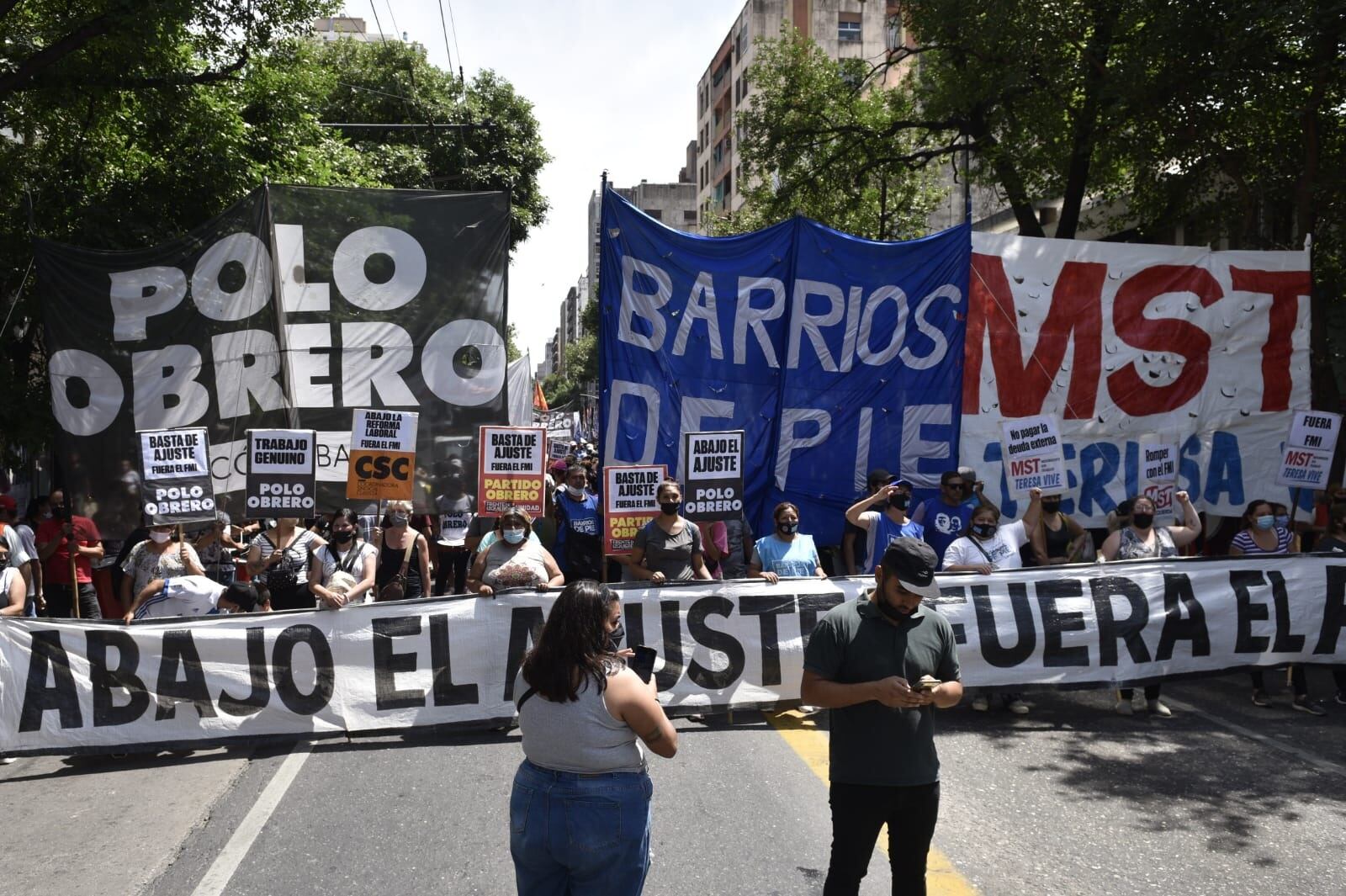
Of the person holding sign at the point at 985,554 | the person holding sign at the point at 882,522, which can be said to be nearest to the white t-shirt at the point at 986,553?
the person holding sign at the point at 985,554

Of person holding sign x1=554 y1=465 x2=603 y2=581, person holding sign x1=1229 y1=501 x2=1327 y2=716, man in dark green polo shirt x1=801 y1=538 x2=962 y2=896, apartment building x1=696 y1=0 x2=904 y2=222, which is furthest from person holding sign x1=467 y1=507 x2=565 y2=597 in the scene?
apartment building x1=696 y1=0 x2=904 y2=222

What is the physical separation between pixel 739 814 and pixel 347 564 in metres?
4.21

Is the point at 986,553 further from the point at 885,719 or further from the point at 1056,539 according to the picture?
the point at 885,719

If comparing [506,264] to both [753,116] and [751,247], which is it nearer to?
[751,247]

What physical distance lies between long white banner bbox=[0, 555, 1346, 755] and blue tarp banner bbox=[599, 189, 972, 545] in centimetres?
258

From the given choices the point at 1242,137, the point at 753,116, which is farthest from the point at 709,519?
the point at 753,116

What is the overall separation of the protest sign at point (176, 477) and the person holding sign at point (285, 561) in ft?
1.62

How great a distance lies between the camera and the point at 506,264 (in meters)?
10.6

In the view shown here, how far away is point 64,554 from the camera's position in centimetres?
1094

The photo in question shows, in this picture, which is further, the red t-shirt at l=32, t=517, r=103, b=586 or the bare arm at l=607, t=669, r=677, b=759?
the red t-shirt at l=32, t=517, r=103, b=586

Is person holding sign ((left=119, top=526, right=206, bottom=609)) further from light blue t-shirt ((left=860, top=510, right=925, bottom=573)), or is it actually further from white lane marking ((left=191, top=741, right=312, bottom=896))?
light blue t-shirt ((left=860, top=510, right=925, bottom=573))

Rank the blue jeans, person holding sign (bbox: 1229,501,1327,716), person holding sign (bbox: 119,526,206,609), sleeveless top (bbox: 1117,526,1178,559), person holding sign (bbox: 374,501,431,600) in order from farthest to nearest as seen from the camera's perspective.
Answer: person holding sign (bbox: 374,501,431,600)
sleeveless top (bbox: 1117,526,1178,559)
person holding sign (bbox: 1229,501,1327,716)
person holding sign (bbox: 119,526,206,609)
the blue jeans

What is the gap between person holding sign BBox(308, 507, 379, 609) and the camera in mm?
9016

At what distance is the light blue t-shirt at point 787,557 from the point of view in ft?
29.9
